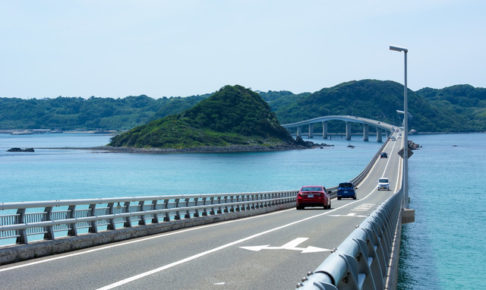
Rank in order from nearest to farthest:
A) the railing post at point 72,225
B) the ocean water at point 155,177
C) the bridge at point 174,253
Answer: the bridge at point 174,253 < the railing post at point 72,225 < the ocean water at point 155,177

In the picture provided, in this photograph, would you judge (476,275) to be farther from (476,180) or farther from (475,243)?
(476,180)

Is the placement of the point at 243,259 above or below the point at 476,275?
above

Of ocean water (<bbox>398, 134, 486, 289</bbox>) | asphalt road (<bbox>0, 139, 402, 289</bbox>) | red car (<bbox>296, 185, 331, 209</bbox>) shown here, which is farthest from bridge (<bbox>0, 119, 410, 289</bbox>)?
red car (<bbox>296, 185, 331, 209</bbox>)

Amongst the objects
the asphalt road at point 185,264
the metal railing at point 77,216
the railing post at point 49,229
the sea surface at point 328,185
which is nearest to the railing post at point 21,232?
the metal railing at point 77,216

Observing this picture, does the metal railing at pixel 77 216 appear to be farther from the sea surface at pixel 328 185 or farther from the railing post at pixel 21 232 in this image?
the sea surface at pixel 328 185

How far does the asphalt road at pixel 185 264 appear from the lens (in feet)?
34.9

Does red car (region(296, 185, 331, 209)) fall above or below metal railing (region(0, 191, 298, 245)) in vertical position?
below

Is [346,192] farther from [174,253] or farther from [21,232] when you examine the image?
[21,232]

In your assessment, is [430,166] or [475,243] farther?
[430,166]

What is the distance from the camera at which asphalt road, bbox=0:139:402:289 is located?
10.6m

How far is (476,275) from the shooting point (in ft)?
110

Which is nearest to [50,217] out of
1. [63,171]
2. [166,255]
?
[166,255]

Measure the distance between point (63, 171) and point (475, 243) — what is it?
117384 mm

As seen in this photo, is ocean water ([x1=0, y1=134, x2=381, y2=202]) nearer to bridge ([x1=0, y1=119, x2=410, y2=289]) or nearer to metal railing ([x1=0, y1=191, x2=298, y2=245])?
metal railing ([x1=0, y1=191, x2=298, y2=245])
